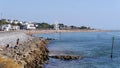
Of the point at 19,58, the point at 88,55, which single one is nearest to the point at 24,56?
the point at 19,58

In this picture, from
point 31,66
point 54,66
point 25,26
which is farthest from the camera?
point 25,26

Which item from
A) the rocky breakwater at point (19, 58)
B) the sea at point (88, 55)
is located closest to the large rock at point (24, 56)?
the rocky breakwater at point (19, 58)

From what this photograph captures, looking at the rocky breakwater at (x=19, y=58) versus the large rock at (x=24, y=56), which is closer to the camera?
the rocky breakwater at (x=19, y=58)

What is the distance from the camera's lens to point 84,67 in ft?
114

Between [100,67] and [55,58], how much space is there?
25.7 feet

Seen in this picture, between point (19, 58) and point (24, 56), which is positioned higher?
point (19, 58)

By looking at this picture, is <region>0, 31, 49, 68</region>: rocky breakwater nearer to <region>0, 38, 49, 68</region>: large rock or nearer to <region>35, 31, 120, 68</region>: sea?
A: <region>0, 38, 49, 68</region>: large rock

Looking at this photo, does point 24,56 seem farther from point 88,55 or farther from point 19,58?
point 88,55

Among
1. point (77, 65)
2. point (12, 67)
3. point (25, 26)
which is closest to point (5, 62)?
point (12, 67)

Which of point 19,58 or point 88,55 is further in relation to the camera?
point 88,55

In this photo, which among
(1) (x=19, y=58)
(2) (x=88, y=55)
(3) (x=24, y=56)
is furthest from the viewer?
(2) (x=88, y=55)

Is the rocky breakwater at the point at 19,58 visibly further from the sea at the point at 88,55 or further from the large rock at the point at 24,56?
the sea at the point at 88,55

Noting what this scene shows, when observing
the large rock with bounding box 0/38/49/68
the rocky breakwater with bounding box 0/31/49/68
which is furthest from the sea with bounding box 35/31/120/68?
the rocky breakwater with bounding box 0/31/49/68

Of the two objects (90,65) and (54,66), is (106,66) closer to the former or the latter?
(90,65)
